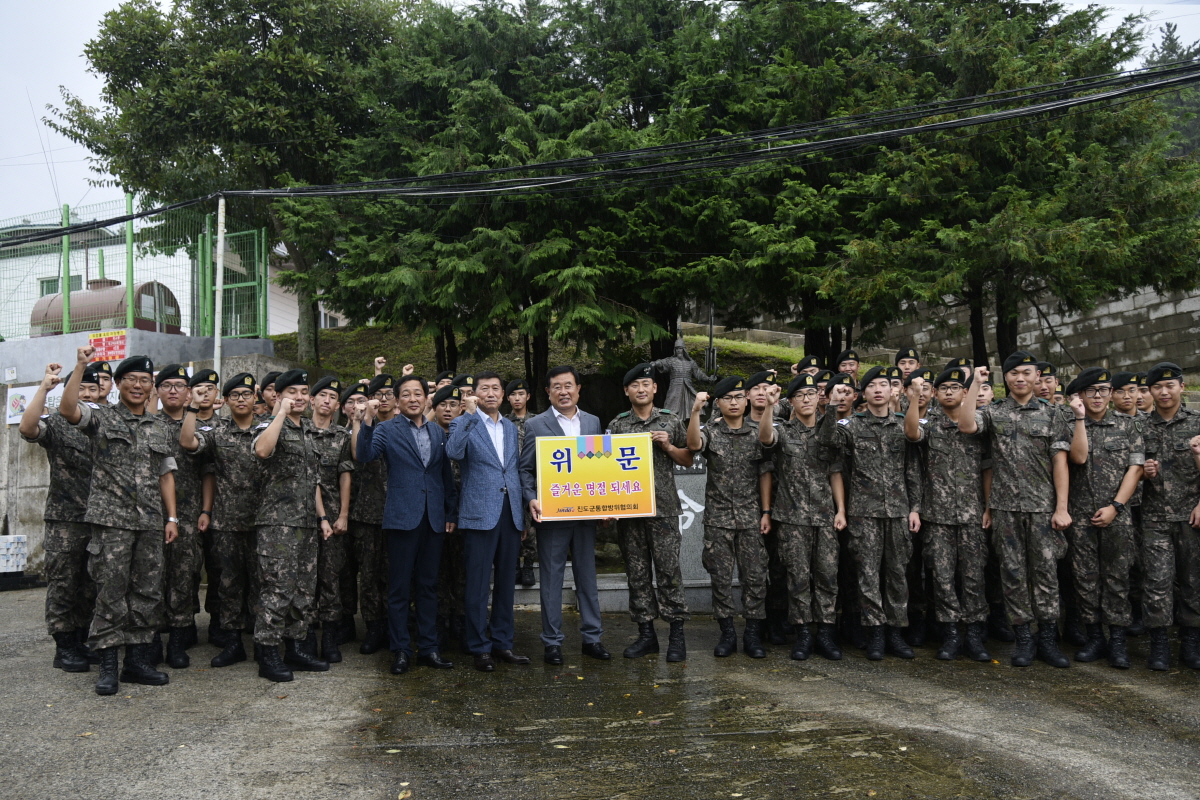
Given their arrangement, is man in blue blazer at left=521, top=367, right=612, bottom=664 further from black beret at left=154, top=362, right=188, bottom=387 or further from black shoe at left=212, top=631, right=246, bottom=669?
black beret at left=154, top=362, right=188, bottom=387

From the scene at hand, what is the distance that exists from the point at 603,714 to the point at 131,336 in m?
10.5

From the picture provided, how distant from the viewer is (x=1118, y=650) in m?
6.04

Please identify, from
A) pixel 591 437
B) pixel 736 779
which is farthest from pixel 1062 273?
pixel 736 779

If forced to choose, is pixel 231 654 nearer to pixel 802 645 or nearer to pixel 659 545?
pixel 659 545

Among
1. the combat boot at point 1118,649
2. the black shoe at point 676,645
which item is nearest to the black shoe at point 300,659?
the black shoe at point 676,645

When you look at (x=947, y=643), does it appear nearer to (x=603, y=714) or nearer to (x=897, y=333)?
(x=603, y=714)

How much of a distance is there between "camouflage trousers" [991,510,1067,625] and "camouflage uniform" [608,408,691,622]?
2.24 metres

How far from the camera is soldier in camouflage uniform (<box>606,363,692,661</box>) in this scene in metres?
6.23

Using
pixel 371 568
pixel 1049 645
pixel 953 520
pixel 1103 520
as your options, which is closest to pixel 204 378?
pixel 371 568

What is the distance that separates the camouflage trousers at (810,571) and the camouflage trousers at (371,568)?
2.95 meters

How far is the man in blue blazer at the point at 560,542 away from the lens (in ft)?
20.3

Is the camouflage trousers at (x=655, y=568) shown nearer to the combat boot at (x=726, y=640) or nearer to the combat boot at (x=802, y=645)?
the combat boot at (x=726, y=640)

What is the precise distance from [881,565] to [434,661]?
10.6ft

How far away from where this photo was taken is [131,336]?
12.6m
